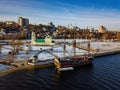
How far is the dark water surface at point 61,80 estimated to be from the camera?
1751 inches

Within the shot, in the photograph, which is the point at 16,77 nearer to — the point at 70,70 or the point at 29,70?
the point at 29,70

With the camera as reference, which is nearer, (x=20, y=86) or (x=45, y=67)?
(x=20, y=86)

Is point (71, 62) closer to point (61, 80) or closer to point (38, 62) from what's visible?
point (38, 62)

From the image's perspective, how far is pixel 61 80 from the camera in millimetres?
50906

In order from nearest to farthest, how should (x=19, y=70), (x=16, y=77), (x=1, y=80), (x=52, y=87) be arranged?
(x=52, y=87) → (x=1, y=80) → (x=16, y=77) → (x=19, y=70)

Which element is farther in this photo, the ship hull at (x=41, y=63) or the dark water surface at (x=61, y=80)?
the ship hull at (x=41, y=63)

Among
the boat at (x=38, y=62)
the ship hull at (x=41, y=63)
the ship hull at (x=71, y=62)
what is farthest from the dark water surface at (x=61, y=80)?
the boat at (x=38, y=62)

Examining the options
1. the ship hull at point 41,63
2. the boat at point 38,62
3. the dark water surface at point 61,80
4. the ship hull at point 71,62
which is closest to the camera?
the dark water surface at point 61,80

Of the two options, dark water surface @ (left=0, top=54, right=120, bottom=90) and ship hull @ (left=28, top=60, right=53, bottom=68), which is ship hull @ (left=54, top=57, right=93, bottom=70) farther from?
ship hull @ (left=28, top=60, right=53, bottom=68)

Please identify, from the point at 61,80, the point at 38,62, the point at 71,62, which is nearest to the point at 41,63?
the point at 38,62

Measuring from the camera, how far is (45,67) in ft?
208

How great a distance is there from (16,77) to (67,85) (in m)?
14.2

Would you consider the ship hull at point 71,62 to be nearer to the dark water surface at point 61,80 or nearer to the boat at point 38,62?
the dark water surface at point 61,80

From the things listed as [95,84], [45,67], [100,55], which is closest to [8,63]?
[45,67]
